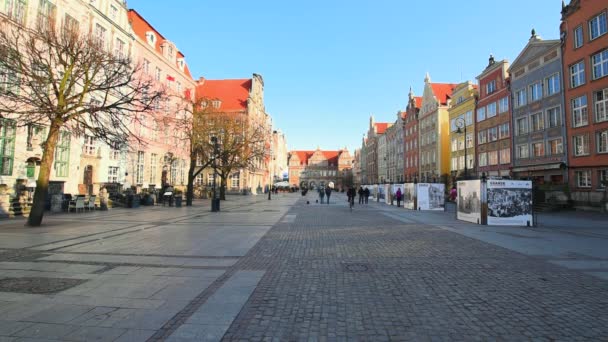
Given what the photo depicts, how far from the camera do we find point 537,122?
109 feet

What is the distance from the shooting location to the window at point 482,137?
4250cm

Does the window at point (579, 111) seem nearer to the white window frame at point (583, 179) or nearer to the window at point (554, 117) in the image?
the window at point (554, 117)

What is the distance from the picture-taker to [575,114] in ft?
94.5

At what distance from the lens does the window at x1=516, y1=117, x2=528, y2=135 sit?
35.0 meters

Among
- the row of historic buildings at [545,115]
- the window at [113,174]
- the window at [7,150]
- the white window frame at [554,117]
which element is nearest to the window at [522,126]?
the row of historic buildings at [545,115]

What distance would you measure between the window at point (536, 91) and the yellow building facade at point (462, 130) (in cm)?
1021

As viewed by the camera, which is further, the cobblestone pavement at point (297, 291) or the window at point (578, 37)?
the window at point (578, 37)

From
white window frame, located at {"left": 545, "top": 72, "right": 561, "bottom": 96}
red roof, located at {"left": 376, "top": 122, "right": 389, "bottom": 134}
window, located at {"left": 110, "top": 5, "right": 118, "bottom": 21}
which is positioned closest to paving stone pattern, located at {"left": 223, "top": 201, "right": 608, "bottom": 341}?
white window frame, located at {"left": 545, "top": 72, "right": 561, "bottom": 96}

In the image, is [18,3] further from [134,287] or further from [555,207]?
[555,207]

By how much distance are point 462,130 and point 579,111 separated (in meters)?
17.3

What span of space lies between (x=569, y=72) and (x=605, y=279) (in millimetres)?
31056

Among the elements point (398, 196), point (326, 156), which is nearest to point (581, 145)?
point (398, 196)

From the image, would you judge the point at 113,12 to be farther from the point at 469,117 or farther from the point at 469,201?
the point at 469,117

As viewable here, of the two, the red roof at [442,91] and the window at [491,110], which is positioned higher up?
the red roof at [442,91]
